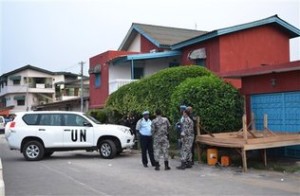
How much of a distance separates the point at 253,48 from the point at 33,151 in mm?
13556

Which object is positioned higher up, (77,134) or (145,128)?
(145,128)

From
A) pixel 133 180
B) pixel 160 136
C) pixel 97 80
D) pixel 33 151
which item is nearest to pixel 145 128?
pixel 160 136

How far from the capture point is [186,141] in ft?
45.3

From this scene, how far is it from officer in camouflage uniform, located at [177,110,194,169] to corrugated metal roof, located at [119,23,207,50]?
1537 cm

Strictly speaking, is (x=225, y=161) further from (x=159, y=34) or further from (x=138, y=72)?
(x=159, y=34)

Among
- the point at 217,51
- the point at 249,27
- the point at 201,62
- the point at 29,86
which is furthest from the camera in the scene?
the point at 29,86

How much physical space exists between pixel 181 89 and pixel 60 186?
7284 millimetres

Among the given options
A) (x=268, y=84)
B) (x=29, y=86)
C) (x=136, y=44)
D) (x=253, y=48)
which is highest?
(x=29, y=86)

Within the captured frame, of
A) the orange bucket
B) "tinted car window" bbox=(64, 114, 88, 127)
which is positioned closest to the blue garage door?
the orange bucket

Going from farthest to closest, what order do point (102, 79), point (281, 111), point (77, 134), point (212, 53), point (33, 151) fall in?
1. point (102, 79)
2. point (212, 53)
3. point (77, 134)
4. point (33, 151)
5. point (281, 111)

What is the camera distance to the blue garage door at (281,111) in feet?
48.3

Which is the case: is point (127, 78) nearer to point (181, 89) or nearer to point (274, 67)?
point (181, 89)

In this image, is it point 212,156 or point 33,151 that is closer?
point 212,156

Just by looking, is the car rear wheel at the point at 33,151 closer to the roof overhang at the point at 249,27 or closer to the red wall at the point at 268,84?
the red wall at the point at 268,84
